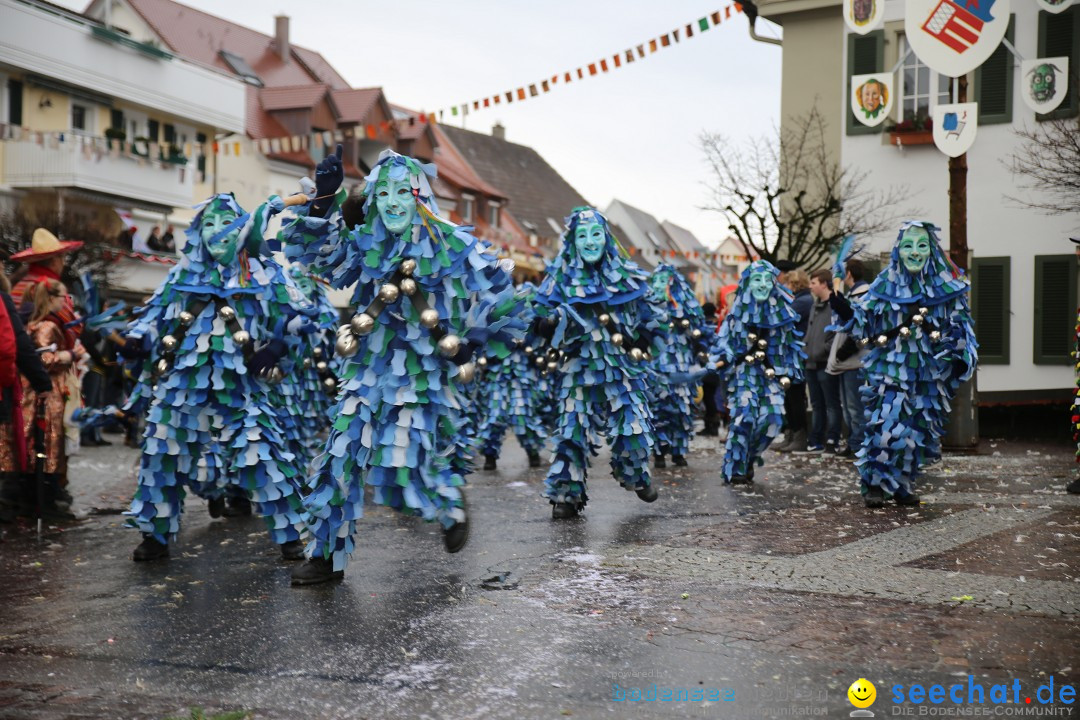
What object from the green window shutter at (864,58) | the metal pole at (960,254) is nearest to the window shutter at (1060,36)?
the green window shutter at (864,58)

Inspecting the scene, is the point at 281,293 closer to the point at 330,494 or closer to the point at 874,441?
the point at 330,494

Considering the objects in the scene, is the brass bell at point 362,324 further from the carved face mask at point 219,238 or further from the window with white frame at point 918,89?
the window with white frame at point 918,89

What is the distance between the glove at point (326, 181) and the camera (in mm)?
6641

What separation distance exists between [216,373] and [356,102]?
3514cm

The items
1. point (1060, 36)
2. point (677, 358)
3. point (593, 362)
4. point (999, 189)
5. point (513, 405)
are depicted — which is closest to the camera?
point (593, 362)

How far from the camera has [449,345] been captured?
6.33 metres

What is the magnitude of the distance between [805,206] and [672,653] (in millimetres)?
17229

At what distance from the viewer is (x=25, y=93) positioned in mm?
29078

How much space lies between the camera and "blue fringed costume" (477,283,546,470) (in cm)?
1307

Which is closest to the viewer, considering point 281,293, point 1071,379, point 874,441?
point 281,293

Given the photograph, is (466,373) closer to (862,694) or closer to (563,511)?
(563,511)

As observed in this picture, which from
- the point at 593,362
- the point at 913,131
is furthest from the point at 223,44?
the point at 593,362

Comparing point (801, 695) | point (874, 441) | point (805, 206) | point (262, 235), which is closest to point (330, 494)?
point (262, 235)

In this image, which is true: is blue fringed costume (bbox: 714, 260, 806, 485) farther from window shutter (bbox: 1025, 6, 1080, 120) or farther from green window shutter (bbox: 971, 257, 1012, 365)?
window shutter (bbox: 1025, 6, 1080, 120)
